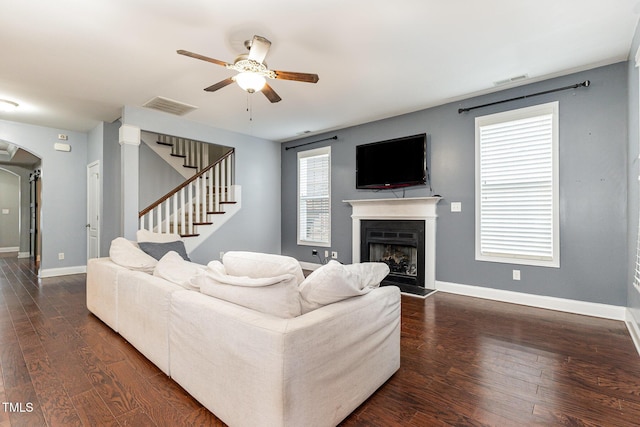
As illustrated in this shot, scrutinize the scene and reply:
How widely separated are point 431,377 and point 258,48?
271 centimetres

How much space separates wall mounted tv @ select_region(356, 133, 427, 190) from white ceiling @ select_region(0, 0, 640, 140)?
660 mm

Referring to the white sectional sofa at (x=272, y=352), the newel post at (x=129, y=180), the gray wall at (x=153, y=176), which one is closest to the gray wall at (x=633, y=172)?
the white sectional sofa at (x=272, y=352)

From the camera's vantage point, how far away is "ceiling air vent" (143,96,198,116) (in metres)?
4.12

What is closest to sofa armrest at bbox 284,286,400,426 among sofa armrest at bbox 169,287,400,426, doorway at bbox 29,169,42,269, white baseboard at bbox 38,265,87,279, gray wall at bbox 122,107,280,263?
sofa armrest at bbox 169,287,400,426

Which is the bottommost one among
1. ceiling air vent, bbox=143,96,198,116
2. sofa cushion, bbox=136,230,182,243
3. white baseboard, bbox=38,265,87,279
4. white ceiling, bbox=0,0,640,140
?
white baseboard, bbox=38,265,87,279

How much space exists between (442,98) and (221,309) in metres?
3.88

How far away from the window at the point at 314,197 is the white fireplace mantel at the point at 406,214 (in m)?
0.68

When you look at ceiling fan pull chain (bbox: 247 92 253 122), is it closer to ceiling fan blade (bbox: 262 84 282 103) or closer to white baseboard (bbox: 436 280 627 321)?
ceiling fan blade (bbox: 262 84 282 103)

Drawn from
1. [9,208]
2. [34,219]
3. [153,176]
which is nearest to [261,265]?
[153,176]

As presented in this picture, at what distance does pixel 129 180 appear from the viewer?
4301 millimetres

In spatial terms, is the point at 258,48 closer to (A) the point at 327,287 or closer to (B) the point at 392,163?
(A) the point at 327,287

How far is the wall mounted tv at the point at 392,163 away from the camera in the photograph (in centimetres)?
452

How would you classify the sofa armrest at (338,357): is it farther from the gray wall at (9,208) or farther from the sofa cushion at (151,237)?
the gray wall at (9,208)

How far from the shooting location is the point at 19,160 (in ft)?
23.5
